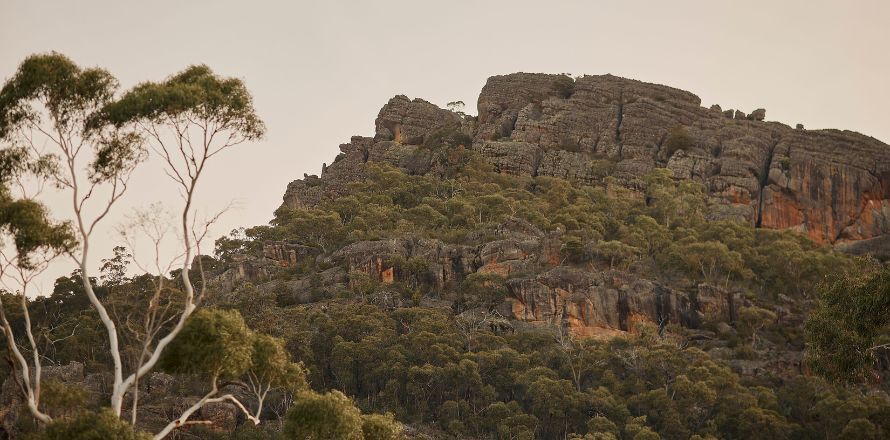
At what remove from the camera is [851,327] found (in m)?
35.7

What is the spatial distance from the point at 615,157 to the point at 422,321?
49.4 metres

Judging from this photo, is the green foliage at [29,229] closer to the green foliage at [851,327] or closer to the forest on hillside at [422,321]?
the forest on hillside at [422,321]

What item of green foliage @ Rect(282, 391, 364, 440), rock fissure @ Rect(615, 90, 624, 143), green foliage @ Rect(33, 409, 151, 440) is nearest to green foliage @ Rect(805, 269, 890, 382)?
green foliage @ Rect(282, 391, 364, 440)

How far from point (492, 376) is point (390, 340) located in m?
6.31

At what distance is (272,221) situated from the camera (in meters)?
90.6

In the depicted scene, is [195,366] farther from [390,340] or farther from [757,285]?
[757,285]

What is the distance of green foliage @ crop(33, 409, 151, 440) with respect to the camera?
21391mm

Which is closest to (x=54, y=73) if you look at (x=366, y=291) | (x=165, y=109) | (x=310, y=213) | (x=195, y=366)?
(x=165, y=109)

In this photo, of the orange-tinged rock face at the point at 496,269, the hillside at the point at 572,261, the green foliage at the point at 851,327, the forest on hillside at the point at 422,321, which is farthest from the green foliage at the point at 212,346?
the orange-tinged rock face at the point at 496,269

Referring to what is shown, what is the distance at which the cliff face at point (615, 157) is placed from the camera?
76062mm

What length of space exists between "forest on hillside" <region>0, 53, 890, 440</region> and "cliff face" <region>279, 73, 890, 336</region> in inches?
49.6

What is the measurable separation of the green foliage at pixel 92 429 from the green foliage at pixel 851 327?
24.0m

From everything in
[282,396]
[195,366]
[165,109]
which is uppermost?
[165,109]

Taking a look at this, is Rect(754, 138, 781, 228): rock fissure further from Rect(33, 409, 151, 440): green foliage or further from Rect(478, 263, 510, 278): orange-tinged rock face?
Rect(33, 409, 151, 440): green foliage
